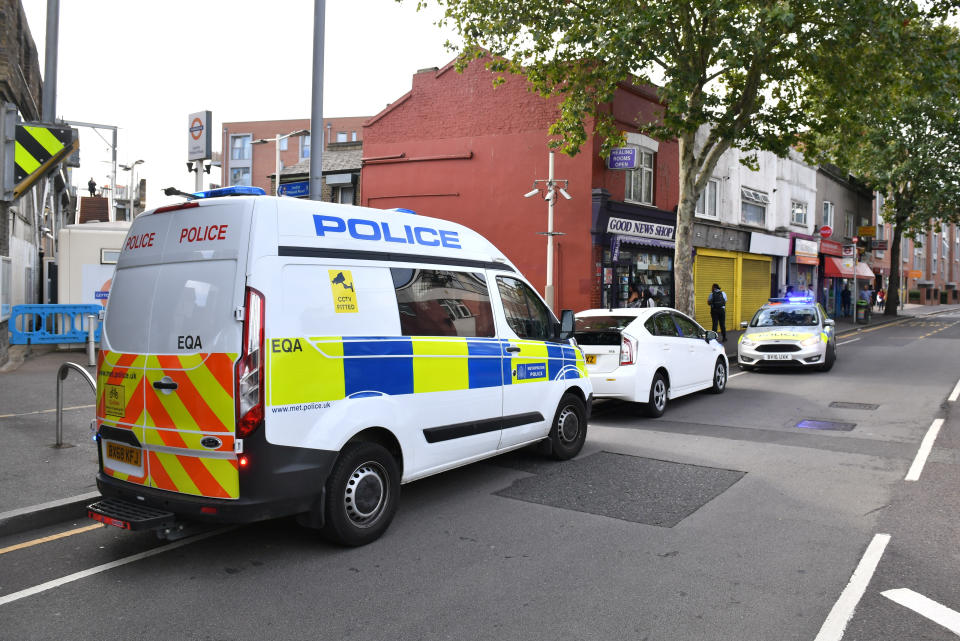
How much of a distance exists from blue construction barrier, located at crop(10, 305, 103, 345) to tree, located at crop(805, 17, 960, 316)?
17.0 meters

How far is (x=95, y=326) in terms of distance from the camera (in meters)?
15.6

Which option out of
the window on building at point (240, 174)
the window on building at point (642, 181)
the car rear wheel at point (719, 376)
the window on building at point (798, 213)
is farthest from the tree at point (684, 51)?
the window on building at point (240, 174)

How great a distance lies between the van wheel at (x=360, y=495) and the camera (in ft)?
16.0

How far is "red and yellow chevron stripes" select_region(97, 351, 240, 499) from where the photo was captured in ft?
14.7

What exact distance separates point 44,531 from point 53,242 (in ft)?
90.7

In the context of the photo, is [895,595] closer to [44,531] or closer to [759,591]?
[759,591]

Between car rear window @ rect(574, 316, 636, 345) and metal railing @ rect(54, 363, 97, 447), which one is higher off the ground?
car rear window @ rect(574, 316, 636, 345)

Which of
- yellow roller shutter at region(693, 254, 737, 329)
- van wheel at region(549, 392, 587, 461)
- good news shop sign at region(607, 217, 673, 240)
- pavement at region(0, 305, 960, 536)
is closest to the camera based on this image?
pavement at region(0, 305, 960, 536)

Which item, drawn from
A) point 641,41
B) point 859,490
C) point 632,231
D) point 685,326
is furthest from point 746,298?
point 859,490

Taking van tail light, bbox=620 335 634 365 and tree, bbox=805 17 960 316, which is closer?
van tail light, bbox=620 335 634 365

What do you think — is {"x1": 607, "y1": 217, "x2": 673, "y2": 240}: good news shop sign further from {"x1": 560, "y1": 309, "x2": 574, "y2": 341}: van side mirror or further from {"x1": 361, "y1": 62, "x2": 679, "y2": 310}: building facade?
{"x1": 560, "y1": 309, "x2": 574, "y2": 341}: van side mirror

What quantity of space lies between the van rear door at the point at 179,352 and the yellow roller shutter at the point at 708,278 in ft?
69.8

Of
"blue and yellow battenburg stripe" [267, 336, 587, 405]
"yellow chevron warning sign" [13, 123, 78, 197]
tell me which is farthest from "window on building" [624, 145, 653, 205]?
"yellow chevron warning sign" [13, 123, 78, 197]

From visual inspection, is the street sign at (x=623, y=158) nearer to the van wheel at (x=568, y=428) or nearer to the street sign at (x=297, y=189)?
the street sign at (x=297, y=189)
